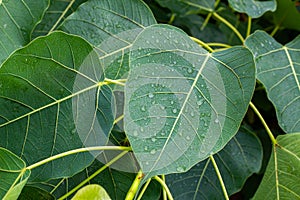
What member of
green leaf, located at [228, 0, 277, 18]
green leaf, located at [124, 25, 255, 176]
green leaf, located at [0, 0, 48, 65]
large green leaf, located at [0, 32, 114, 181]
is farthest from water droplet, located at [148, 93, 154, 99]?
green leaf, located at [228, 0, 277, 18]

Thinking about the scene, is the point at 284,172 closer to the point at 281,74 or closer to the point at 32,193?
the point at 281,74

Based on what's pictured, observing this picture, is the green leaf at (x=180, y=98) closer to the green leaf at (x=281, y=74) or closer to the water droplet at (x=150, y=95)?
the water droplet at (x=150, y=95)

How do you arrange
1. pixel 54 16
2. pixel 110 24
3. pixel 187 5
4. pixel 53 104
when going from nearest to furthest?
pixel 53 104 → pixel 110 24 → pixel 54 16 → pixel 187 5

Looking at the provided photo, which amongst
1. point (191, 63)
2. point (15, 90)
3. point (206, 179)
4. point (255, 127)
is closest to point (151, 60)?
point (191, 63)

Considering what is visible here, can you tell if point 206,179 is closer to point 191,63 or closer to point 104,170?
point 104,170

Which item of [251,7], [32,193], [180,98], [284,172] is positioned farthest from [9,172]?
[251,7]
